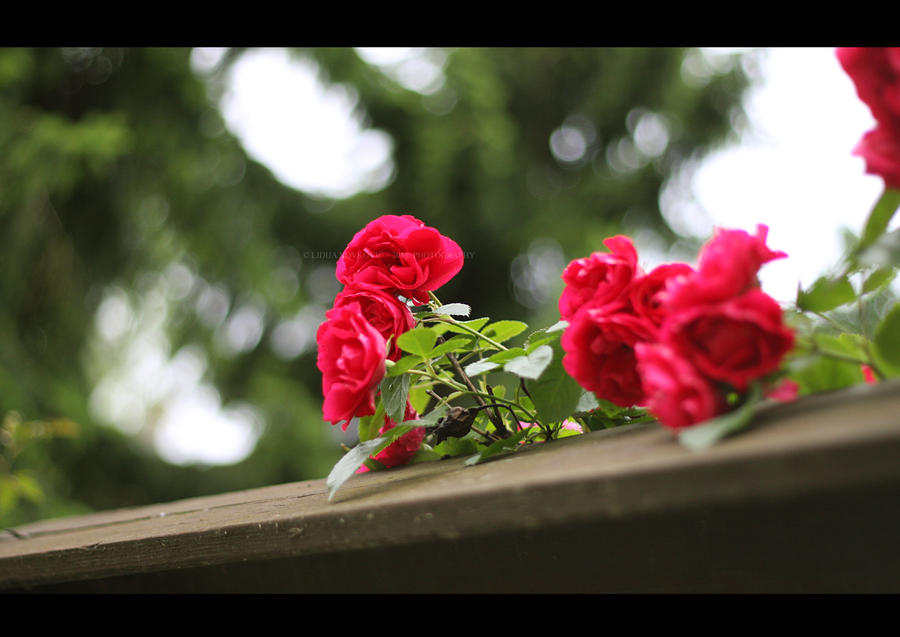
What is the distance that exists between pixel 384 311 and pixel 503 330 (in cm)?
11

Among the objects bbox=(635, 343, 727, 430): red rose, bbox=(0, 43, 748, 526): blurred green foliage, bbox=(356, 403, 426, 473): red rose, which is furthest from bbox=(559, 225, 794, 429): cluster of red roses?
bbox=(0, 43, 748, 526): blurred green foliage

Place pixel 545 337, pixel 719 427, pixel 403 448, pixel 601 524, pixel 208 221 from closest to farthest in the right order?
pixel 719 427
pixel 601 524
pixel 545 337
pixel 403 448
pixel 208 221

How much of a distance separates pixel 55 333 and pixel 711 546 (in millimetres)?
3054

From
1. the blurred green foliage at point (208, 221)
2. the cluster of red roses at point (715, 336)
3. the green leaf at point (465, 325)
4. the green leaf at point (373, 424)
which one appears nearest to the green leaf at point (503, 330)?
the green leaf at point (465, 325)

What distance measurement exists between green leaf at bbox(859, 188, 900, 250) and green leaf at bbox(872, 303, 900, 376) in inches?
2.0

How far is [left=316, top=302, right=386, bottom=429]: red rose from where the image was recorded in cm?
49

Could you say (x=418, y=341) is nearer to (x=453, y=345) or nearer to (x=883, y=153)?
(x=453, y=345)

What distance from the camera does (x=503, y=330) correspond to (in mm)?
591

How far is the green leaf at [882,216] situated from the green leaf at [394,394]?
33 cm

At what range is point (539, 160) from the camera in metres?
5.68

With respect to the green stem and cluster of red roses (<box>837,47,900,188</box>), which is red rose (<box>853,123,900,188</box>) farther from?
the green stem

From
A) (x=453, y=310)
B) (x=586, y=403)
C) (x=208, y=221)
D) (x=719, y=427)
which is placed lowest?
(x=719, y=427)

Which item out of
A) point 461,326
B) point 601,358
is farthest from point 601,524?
point 461,326

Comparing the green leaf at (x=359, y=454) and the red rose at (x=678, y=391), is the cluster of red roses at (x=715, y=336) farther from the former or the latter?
the green leaf at (x=359, y=454)
